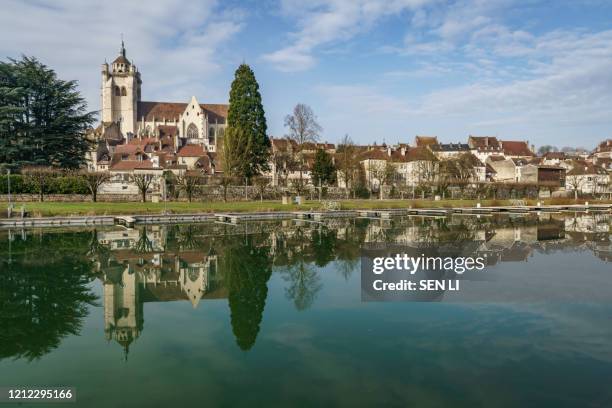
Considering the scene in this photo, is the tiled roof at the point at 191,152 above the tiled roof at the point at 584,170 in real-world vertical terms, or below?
above

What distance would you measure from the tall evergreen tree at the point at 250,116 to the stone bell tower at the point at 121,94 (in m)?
61.3

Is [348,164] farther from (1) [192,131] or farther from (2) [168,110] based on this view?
(2) [168,110]

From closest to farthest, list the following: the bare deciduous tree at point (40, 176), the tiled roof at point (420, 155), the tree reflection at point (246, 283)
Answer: the tree reflection at point (246, 283)
the bare deciduous tree at point (40, 176)
the tiled roof at point (420, 155)

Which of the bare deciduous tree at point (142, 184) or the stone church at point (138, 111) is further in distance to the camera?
the stone church at point (138, 111)

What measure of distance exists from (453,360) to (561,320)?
3586mm

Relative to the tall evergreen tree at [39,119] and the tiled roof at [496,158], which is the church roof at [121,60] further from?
the tiled roof at [496,158]

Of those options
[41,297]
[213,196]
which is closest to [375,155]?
[213,196]

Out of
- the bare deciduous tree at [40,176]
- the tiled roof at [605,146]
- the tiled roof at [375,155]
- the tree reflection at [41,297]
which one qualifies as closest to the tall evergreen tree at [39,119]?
the bare deciduous tree at [40,176]

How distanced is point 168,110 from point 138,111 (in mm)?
6567

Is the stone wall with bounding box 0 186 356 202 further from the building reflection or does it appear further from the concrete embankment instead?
the building reflection

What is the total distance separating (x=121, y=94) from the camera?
105 meters

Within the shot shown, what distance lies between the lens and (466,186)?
62.2m

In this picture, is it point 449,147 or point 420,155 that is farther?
point 449,147

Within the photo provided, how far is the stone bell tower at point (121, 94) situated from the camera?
10306cm
